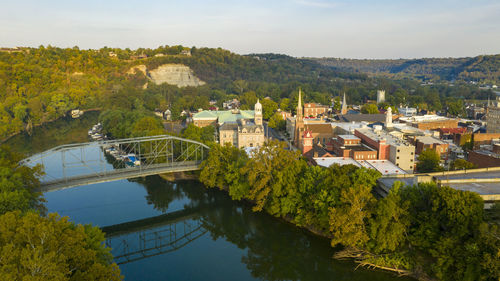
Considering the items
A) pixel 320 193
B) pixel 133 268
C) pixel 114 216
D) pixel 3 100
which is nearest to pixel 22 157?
pixel 114 216

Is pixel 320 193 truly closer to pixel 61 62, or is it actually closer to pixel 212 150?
pixel 212 150

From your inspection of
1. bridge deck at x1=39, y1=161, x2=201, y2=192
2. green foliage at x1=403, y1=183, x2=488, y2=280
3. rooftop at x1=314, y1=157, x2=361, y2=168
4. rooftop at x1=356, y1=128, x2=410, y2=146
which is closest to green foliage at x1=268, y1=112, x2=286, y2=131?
rooftop at x1=356, y1=128, x2=410, y2=146

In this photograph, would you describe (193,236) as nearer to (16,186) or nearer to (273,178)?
(273,178)

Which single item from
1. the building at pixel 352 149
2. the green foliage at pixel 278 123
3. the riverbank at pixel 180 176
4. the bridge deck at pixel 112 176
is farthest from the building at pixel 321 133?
the bridge deck at pixel 112 176

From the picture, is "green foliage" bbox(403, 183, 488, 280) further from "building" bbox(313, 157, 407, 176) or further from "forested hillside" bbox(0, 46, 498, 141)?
"forested hillside" bbox(0, 46, 498, 141)

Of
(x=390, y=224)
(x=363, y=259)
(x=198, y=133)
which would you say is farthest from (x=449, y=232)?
(x=198, y=133)

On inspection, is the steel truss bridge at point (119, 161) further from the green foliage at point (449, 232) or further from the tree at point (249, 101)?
the tree at point (249, 101)
